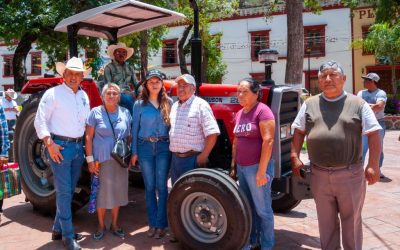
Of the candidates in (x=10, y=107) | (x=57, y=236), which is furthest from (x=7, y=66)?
(x=57, y=236)

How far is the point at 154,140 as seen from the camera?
14.2 ft

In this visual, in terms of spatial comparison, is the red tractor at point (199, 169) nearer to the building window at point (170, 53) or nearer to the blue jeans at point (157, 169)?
the blue jeans at point (157, 169)

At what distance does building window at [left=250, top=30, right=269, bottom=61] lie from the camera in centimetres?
2847

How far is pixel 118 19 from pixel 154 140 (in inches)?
80.1

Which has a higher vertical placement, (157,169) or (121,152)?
(121,152)

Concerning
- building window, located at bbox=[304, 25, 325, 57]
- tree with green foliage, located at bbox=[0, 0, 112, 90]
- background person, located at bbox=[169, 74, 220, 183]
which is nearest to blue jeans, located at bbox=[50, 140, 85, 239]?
background person, located at bbox=[169, 74, 220, 183]

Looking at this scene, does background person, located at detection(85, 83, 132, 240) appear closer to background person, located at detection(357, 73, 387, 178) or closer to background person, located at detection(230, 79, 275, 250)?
background person, located at detection(230, 79, 275, 250)

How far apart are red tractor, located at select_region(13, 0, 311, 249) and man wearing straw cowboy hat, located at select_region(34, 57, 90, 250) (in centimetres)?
66

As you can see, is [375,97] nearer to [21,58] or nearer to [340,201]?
[340,201]

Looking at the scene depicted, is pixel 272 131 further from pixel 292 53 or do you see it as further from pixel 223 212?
pixel 292 53

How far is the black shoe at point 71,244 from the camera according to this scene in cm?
417

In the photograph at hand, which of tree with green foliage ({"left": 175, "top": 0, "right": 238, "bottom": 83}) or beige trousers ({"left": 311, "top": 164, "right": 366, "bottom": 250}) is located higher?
tree with green foliage ({"left": 175, "top": 0, "right": 238, "bottom": 83})

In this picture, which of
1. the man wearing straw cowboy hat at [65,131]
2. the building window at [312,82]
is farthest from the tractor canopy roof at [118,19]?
the building window at [312,82]

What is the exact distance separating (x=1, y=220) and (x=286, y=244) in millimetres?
3432
